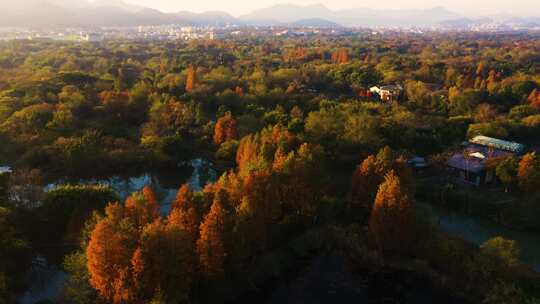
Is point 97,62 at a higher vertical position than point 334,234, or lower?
higher

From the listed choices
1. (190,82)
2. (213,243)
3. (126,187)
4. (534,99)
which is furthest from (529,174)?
(190,82)

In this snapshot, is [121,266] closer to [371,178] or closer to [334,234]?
[334,234]

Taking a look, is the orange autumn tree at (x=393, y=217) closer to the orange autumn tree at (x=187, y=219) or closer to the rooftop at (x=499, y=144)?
the orange autumn tree at (x=187, y=219)

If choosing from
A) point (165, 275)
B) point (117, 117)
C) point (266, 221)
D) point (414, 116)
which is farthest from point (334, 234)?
point (117, 117)

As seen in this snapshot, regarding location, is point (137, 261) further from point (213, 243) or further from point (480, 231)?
point (480, 231)

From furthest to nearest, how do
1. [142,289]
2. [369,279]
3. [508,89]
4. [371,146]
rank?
[508,89] < [371,146] < [369,279] < [142,289]

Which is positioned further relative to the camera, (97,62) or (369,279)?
(97,62)
